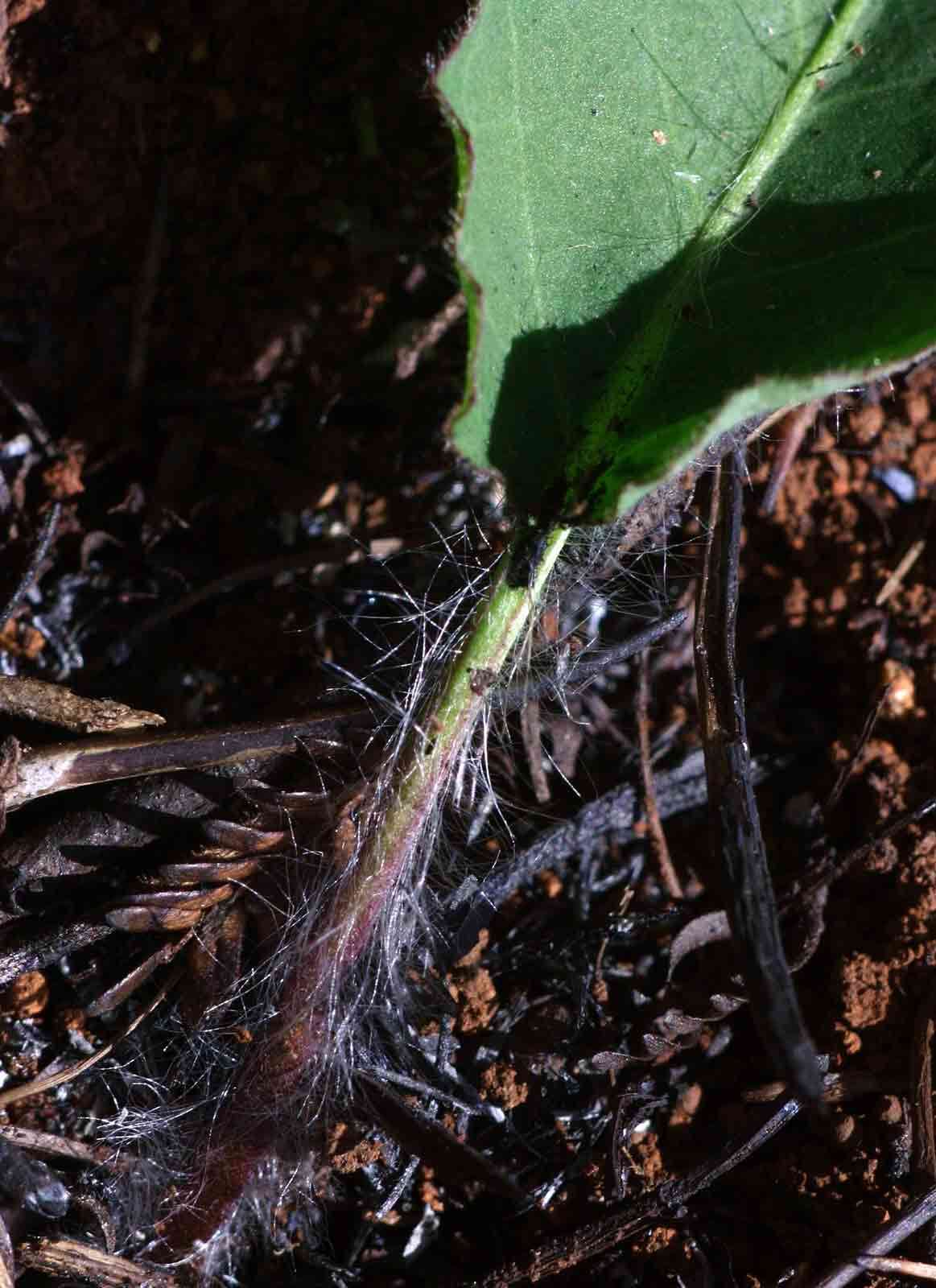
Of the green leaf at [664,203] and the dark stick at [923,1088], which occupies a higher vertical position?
the green leaf at [664,203]

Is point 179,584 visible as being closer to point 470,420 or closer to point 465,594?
point 465,594

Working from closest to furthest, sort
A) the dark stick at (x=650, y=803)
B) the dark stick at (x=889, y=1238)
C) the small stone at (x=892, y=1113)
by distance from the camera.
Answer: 1. the dark stick at (x=889, y=1238)
2. the small stone at (x=892, y=1113)
3. the dark stick at (x=650, y=803)

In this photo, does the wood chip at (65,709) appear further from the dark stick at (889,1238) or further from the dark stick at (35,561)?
the dark stick at (889,1238)

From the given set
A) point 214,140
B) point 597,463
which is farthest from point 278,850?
point 214,140

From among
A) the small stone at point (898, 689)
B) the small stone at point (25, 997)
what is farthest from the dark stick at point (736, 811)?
the small stone at point (25, 997)

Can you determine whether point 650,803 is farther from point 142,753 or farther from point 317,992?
point 142,753

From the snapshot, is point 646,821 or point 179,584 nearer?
point 646,821

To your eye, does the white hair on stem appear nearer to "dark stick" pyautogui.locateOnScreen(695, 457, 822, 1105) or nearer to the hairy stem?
the hairy stem
